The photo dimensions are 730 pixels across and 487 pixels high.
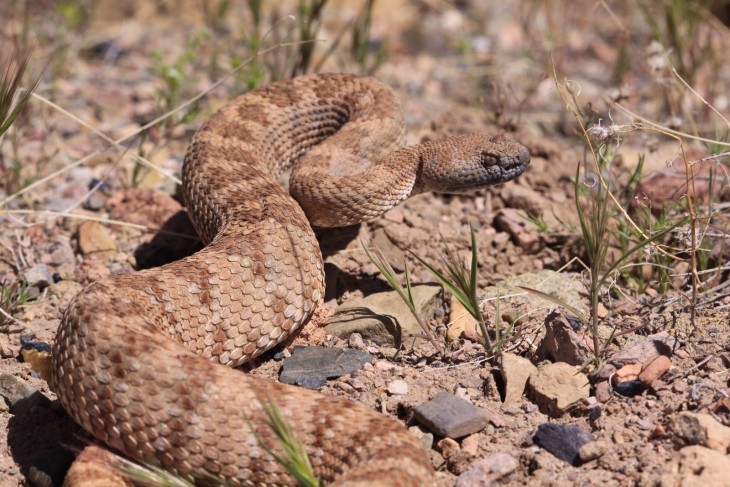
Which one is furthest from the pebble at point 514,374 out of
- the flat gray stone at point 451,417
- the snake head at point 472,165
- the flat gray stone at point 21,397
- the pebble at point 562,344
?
the flat gray stone at point 21,397

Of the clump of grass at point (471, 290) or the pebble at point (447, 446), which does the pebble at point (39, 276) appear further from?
the pebble at point (447, 446)

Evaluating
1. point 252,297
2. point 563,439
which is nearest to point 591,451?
point 563,439

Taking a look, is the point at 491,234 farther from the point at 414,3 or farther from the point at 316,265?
the point at 414,3

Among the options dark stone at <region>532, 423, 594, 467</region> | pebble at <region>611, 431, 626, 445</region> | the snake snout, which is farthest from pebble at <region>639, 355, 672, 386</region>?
the snake snout

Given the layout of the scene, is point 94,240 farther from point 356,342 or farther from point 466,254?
point 466,254

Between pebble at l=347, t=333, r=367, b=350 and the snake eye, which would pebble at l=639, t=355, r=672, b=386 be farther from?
the snake eye

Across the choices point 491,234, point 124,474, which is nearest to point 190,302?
point 124,474
